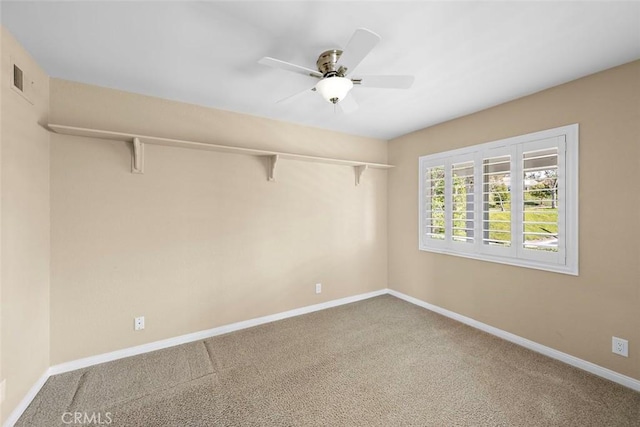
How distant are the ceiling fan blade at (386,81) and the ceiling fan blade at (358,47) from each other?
0.45ft

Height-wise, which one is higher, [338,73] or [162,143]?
[338,73]

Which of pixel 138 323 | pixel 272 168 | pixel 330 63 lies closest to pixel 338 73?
pixel 330 63

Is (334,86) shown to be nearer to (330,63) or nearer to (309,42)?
(330,63)

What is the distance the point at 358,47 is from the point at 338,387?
7.57 ft

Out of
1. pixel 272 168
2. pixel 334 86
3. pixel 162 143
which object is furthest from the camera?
pixel 272 168

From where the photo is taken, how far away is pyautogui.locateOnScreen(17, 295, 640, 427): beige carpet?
1.81m

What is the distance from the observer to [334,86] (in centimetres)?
177

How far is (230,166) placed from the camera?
303 cm

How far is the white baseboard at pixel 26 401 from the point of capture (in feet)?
5.64

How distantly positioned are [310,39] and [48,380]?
3.19m

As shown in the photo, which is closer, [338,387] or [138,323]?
[338,387]

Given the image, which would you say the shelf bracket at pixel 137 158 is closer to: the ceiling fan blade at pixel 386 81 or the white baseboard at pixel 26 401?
the white baseboard at pixel 26 401

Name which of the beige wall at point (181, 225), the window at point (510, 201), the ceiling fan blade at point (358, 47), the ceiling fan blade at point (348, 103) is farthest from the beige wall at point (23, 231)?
the window at point (510, 201)

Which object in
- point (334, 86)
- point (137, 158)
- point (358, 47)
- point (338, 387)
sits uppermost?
point (358, 47)
